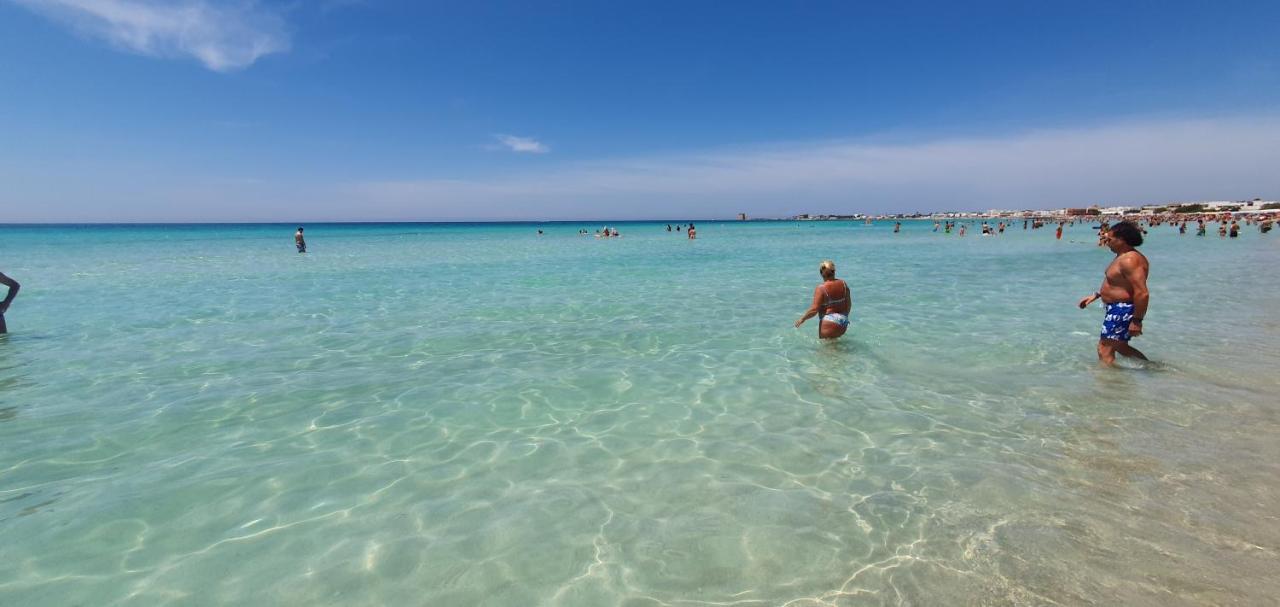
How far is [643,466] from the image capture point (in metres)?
5.00

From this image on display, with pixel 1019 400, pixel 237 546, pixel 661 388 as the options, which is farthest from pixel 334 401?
pixel 1019 400

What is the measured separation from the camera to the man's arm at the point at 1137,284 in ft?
22.2

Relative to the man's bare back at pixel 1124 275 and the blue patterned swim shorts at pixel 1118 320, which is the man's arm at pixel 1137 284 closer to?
the man's bare back at pixel 1124 275

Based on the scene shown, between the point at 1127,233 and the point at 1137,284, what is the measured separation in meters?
0.67

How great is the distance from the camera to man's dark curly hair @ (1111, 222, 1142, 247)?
654 centimetres

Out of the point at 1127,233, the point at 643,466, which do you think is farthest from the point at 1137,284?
the point at 643,466

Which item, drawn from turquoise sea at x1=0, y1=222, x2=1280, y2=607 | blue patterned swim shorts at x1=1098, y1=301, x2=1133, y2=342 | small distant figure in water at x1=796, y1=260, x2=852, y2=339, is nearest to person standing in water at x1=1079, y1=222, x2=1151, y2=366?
blue patterned swim shorts at x1=1098, y1=301, x2=1133, y2=342

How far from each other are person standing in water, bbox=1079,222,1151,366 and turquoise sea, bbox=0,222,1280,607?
0.61m

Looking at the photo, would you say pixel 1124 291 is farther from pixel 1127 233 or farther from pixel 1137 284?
pixel 1127 233

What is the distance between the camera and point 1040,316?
1184 cm

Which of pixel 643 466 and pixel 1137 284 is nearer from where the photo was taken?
pixel 643 466

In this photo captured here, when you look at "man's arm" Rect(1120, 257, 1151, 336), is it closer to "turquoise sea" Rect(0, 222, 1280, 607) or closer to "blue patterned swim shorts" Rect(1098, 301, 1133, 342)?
"blue patterned swim shorts" Rect(1098, 301, 1133, 342)

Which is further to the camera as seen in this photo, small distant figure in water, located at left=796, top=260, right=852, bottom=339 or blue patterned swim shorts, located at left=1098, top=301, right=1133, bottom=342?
small distant figure in water, located at left=796, top=260, right=852, bottom=339

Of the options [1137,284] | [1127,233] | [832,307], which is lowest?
[832,307]
